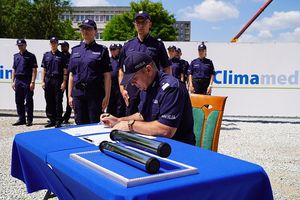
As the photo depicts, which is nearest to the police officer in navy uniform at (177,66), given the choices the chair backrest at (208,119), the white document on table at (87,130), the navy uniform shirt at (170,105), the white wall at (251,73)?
the white wall at (251,73)

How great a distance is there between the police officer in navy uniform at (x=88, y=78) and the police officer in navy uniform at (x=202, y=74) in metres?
3.93

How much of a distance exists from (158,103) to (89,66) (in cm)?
220

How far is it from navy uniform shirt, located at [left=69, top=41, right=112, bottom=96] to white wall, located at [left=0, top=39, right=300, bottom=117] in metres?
5.22

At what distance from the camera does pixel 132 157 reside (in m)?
1.52

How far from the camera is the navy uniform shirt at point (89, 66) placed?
4.39m

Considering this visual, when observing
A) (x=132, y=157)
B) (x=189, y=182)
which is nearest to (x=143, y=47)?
(x=132, y=157)

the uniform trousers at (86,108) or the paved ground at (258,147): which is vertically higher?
the uniform trousers at (86,108)

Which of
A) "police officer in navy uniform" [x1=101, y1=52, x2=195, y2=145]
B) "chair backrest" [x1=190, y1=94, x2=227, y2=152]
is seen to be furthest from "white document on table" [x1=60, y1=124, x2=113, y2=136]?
"chair backrest" [x1=190, y1=94, x2=227, y2=152]

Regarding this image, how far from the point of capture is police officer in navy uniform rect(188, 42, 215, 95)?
26.5ft

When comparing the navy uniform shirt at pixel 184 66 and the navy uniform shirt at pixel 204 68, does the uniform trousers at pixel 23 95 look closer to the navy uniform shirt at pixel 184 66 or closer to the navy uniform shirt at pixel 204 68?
the navy uniform shirt at pixel 184 66

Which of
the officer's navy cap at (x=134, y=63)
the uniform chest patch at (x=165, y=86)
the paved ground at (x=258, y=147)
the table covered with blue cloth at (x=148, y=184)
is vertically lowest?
the paved ground at (x=258, y=147)

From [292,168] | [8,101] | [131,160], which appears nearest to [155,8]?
[8,101]

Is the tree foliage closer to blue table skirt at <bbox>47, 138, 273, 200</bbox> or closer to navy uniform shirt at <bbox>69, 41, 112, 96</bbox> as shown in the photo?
navy uniform shirt at <bbox>69, 41, 112, 96</bbox>

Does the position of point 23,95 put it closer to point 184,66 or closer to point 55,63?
point 55,63
